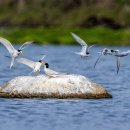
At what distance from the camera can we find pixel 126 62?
187 feet

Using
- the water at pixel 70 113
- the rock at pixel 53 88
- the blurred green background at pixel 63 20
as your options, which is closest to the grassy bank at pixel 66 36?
the blurred green background at pixel 63 20

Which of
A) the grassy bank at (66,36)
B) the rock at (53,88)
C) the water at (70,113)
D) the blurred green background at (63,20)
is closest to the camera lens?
the water at (70,113)

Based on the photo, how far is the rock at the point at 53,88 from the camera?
1211 inches

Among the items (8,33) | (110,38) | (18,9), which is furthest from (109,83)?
(18,9)

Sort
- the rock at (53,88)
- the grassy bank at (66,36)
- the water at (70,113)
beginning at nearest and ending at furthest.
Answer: the water at (70,113)
the rock at (53,88)
the grassy bank at (66,36)

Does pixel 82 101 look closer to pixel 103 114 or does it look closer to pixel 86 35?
pixel 103 114

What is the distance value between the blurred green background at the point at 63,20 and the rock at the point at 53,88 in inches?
2034

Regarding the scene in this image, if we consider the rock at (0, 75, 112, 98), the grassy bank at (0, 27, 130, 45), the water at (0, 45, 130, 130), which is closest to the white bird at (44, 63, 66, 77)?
the rock at (0, 75, 112, 98)

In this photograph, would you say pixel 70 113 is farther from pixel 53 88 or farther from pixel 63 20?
pixel 63 20

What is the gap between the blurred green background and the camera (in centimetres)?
8600

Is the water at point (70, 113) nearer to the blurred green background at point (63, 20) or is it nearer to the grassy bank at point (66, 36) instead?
the grassy bank at point (66, 36)

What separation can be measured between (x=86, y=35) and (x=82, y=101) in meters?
55.5

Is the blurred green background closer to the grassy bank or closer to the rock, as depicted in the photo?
the grassy bank

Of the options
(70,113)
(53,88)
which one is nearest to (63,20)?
(53,88)
